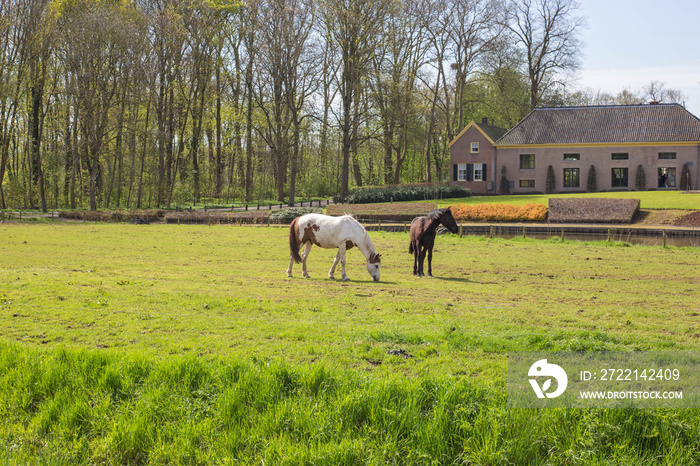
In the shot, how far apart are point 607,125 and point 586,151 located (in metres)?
3.74

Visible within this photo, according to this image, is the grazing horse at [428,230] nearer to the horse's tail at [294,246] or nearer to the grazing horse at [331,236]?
the grazing horse at [331,236]

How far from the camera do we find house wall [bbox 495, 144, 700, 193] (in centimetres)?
5022

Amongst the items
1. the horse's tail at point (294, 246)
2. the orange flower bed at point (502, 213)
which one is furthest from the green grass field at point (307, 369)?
the orange flower bed at point (502, 213)

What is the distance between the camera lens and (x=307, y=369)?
599 centimetres

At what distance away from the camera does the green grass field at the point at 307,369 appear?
4.97 m

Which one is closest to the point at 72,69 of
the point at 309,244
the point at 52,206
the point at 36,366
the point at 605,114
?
the point at 52,206

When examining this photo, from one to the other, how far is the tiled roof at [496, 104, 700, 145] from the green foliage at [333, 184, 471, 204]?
10.2 metres

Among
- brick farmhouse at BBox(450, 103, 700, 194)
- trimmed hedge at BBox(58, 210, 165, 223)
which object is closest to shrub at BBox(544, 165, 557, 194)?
brick farmhouse at BBox(450, 103, 700, 194)

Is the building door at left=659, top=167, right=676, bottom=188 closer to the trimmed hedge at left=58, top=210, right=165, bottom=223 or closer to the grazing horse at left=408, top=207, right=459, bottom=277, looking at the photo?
the grazing horse at left=408, top=207, right=459, bottom=277

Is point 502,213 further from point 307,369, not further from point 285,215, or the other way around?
point 307,369

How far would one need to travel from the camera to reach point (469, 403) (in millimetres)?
5312

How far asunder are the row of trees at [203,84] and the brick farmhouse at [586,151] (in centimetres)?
665

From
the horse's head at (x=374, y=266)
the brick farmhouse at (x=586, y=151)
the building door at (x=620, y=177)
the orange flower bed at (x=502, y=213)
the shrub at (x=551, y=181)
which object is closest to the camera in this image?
the horse's head at (x=374, y=266)

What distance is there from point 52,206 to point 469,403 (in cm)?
5159
